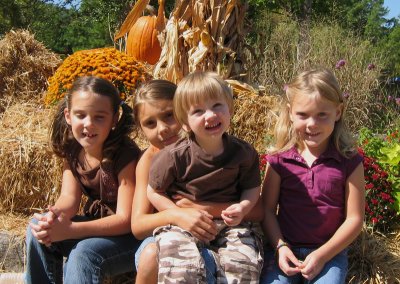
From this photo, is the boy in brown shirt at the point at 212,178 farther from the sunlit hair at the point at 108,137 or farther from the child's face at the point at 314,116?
the sunlit hair at the point at 108,137

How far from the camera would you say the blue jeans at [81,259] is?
7.63ft

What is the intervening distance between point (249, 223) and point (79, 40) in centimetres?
2418

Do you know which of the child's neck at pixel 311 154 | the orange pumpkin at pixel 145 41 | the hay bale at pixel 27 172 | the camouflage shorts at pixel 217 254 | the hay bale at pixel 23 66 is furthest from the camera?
the orange pumpkin at pixel 145 41

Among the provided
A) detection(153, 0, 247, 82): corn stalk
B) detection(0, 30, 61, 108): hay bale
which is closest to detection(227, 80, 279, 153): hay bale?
detection(153, 0, 247, 82): corn stalk

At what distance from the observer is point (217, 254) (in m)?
2.20

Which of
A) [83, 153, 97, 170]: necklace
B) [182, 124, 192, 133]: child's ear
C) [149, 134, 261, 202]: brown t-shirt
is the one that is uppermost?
[182, 124, 192, 133]: child's ear

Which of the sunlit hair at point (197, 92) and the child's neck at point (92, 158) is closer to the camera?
the sunlit hair at point (197, 92)

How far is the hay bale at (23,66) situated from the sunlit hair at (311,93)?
11.4 feet

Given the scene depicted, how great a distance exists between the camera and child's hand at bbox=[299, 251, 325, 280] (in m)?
2.19

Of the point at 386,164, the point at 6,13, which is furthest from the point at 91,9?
the point at 386,164

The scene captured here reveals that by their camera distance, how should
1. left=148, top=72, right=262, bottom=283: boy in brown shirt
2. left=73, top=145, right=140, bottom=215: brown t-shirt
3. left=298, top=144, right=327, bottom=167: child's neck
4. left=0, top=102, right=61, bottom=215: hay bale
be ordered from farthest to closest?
left=0, top=102, right=61, bottom=215: hay bale
left=73, top=145, right=140, bottom=215: brown t-shirt
left=298, top=144, right=327, bottom=167: child's neck
left=148, top=72, right=262, bottom=283: boy in brown shirt

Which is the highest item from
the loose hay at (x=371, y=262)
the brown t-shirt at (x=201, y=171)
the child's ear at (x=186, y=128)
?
the child's ear at (x=186, y=128)

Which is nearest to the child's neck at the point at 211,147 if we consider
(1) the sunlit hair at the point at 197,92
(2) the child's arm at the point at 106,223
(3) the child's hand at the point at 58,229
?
(1) the sunlit hair at the point at 197,92

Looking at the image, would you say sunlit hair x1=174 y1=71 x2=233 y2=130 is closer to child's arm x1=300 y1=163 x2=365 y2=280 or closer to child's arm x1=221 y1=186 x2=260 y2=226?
child's arm x1=221 y1=186 x2=260 y2=226
